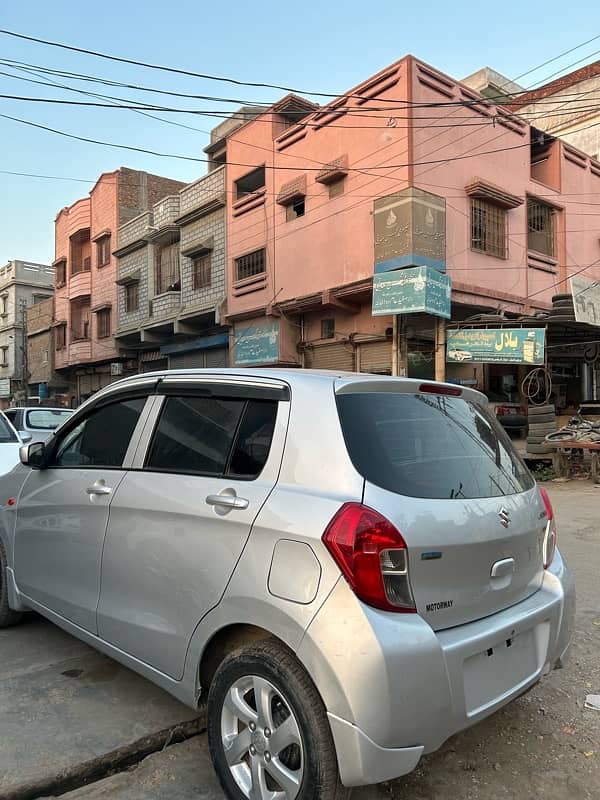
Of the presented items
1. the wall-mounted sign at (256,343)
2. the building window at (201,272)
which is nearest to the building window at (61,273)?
the building window at (201,272)

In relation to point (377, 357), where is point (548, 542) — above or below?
below

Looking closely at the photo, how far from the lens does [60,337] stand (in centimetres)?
3116

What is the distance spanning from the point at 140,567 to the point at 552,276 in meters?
17.5

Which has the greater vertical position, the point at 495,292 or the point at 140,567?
the point at 495,292

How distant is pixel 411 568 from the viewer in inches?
77.0

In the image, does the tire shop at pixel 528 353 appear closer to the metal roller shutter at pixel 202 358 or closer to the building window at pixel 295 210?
the building window at pixel 295 210

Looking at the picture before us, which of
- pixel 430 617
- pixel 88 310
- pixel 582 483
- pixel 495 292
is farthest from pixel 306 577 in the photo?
pixel 88 310

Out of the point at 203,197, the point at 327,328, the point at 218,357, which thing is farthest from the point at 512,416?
the point at 203,197

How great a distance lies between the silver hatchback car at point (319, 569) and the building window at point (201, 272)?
18.3m

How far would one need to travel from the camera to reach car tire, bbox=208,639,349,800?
1.90 m

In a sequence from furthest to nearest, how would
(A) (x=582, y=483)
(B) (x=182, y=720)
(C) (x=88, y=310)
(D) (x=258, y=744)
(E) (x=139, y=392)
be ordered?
(C) (x=88, y=310)
(A) (x=582, y=483)
(E) (x=139, y=392)
(B) (x=182, y=720)
(D) (x=258, y=744)

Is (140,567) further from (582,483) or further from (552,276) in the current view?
(552,276)

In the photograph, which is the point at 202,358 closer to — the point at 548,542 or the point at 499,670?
the point at 548,542

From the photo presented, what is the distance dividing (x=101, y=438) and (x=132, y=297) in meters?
23.1
